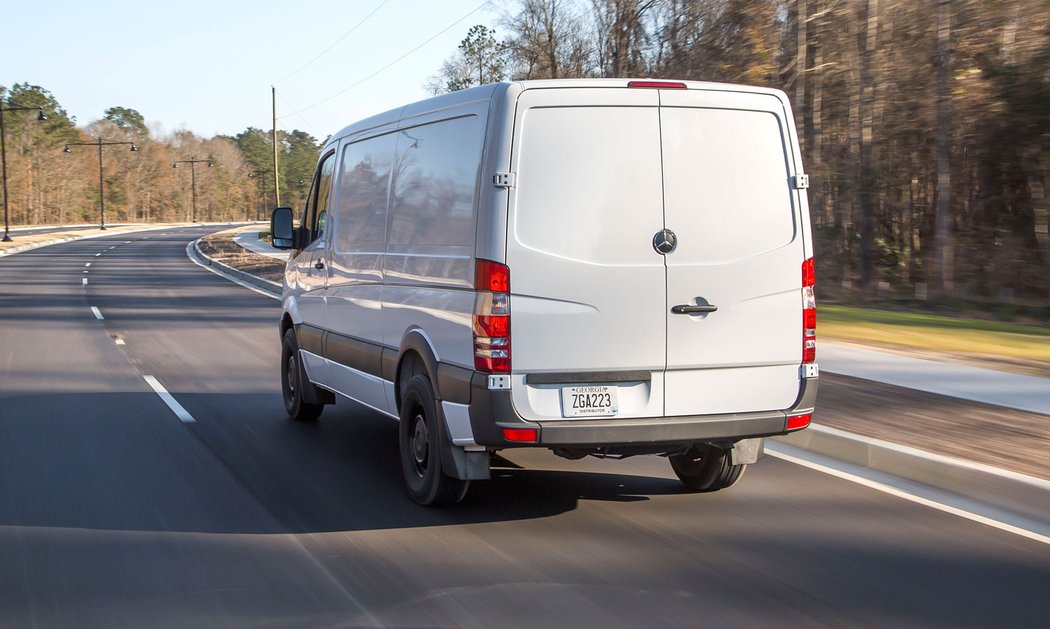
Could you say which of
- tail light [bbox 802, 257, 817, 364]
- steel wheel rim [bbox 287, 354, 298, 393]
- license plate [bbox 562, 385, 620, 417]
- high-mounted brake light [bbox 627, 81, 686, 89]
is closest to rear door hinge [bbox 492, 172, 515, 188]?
high-mounted brake light [bbox 627, 81, 686, 89]

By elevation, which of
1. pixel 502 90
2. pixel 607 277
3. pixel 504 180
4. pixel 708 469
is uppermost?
pixel 502 90

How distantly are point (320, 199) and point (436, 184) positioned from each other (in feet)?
8.86

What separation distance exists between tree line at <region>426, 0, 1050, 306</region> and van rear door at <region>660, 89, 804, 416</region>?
22313 millimetres

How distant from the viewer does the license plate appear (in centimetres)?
562

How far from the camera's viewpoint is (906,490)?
22.3 feet

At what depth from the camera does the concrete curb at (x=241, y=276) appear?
26219mm

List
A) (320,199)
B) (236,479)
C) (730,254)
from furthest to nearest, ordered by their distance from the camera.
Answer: (320,199)
(236,479)
(730,254)

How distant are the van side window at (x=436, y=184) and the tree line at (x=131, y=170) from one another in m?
93.9

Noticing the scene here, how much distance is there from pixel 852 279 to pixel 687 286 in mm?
27381

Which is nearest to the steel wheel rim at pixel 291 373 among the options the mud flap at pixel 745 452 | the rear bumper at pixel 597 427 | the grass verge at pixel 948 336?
the rear bumper at pixel 597 427

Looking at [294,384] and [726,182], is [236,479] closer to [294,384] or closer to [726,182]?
[294,384]

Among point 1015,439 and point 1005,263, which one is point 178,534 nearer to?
point 1015,439

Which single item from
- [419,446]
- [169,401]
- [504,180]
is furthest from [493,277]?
[169,401]

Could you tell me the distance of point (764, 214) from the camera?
19.7ft
